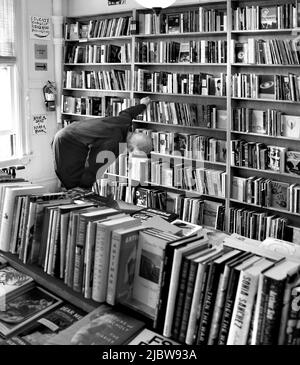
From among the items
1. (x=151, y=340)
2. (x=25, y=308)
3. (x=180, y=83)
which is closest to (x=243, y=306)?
(x=151, y=340)

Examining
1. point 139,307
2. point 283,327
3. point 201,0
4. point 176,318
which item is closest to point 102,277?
point 139,307

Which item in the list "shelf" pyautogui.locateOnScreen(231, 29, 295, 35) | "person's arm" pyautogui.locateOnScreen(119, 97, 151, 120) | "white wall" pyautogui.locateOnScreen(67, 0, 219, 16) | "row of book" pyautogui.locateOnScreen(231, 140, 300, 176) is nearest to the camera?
"shelf" pyautogui.locateOnScreen(231, 29, 295, 35)

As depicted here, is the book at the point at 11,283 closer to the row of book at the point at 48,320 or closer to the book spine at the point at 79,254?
the row of book at the point at 48,320

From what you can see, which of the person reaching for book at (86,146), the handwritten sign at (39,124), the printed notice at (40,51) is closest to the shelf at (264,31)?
the person reaching for book at (86,146)

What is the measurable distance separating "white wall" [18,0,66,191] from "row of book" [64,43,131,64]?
29 cm

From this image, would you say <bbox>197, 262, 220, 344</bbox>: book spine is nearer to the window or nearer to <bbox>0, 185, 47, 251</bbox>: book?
<bbox>0, 185, 47, 251</bbox>: book

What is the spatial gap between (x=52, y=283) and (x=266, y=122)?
3.03m

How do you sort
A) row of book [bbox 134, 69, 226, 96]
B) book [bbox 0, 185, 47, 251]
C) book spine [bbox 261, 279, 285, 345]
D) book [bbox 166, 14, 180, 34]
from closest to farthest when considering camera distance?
book spine [bbox 261, 279, 285, 345], book [bbox 0, 185, 47, 251], row of book [bbox 134, 69, 226, 96], book [bbox 166, 14, 180, 34]

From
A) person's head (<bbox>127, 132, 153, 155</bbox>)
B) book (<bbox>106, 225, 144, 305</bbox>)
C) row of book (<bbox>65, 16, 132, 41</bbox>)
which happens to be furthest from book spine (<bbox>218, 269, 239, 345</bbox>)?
row of book (<bbox>65, 16, 132, 41</bbox>)

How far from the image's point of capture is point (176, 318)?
5.06 feet

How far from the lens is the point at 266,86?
14.1 ft

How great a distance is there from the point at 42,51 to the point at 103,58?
929 millimetres

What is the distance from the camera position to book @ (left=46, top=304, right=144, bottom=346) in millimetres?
1559

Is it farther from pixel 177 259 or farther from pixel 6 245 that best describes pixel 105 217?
pixel 6 245
